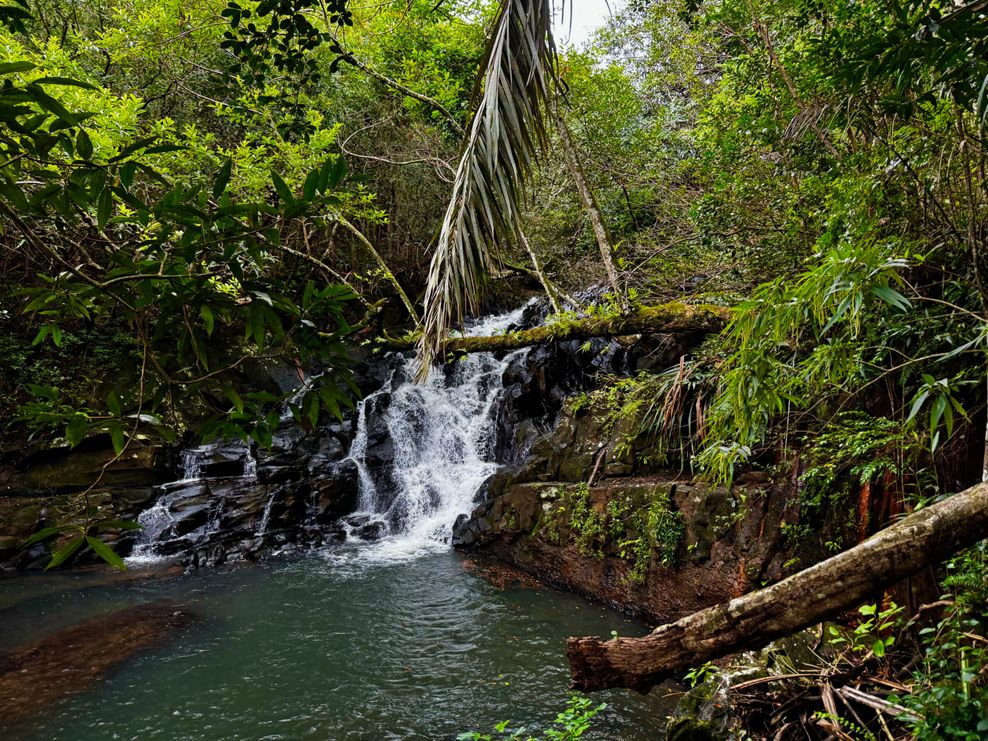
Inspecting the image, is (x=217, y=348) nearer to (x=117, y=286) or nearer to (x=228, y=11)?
(x=117, y=286)

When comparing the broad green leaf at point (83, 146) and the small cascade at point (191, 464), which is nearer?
the broad green leaf at point (83, 146)

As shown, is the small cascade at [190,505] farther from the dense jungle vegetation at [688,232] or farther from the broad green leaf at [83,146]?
the broad green leaf at [83,146]

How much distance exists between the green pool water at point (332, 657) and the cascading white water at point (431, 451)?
1.54 meters

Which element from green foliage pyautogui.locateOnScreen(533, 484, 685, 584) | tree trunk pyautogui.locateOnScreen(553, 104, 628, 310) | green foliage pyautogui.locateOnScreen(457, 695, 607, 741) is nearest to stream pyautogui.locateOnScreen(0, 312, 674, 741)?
green foliage pyautogui.locateOnScreen(457, 695, 607, 741)

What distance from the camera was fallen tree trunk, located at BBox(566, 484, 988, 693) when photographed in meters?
1.65

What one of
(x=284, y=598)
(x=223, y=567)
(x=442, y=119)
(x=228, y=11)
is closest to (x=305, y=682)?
(x=284, y=598)

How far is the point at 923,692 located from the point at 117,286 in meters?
3.24

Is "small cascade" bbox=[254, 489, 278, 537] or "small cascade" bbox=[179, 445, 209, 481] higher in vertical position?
"small cascade" bbox=[179, 445, 209, 481]

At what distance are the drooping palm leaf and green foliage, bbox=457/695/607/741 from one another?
2.42 m

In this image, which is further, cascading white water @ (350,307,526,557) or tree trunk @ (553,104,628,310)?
cascading white water @ (350,307,526,557)

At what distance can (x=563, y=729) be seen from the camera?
4082 mm

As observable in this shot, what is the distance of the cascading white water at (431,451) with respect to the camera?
9.58m

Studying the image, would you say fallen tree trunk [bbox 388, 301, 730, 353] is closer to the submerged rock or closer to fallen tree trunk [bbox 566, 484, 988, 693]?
fallen tree trunk [bbox 566, 484, 988, 693]

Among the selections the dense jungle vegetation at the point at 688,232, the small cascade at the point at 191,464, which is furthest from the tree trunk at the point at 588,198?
the small cascade at the point at 191,464
